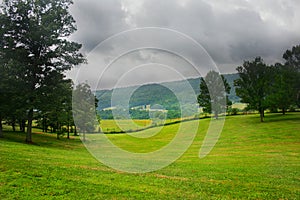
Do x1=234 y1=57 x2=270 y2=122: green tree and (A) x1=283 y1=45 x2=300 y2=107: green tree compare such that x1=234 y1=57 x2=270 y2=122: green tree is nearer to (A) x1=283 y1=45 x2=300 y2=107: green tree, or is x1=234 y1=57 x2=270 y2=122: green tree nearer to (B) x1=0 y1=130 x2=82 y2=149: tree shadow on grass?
(A) x1=283 y1=45 x2=300 y2=107: green tree

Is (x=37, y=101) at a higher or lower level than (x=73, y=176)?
higher

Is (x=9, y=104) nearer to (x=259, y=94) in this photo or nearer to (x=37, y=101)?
(x=37, y=101)

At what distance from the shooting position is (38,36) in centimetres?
3369

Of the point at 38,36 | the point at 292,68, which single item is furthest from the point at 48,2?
the point at 292,68

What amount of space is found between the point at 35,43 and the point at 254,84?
5987cm

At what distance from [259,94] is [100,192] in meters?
69.7

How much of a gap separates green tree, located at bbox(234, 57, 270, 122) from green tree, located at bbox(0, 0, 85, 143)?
52689 millimetres

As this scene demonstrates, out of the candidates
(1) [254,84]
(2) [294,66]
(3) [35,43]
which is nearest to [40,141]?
(3) [35,43]

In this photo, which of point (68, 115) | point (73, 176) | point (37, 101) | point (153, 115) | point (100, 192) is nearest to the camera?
point (100, 192)

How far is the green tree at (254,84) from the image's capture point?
238 feet

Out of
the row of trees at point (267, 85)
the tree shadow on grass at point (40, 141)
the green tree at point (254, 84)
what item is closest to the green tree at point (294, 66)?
the row of trees at point (267, 85)

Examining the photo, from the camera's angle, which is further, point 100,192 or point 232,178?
point 232,178

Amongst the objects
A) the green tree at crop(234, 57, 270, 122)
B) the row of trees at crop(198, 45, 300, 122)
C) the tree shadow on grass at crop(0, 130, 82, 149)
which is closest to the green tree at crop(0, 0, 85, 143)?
the tree shadow on grass at crop(0, 130, 82, 149)

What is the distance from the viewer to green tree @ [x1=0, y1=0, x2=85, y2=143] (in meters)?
33.8
